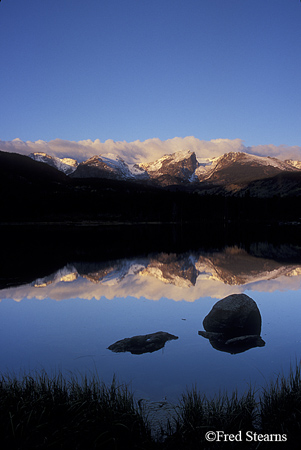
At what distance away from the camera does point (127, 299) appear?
2692cm

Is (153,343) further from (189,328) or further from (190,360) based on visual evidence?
(189,328)

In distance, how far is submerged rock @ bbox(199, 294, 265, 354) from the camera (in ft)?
56.0

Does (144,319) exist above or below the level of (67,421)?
below

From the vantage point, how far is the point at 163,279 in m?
34.4

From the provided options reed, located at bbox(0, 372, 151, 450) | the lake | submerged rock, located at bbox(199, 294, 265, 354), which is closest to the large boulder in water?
submerged rock, located at bbox(199, 294, 265, 354)

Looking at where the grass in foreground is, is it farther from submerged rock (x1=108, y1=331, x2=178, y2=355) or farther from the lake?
submerged rock (x1=108, y1=331, x2=178, y2=355)

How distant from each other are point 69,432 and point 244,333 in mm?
12182

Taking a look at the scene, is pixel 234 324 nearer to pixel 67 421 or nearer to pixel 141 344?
pixel 141 344

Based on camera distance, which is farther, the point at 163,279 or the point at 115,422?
the point at 163,279
